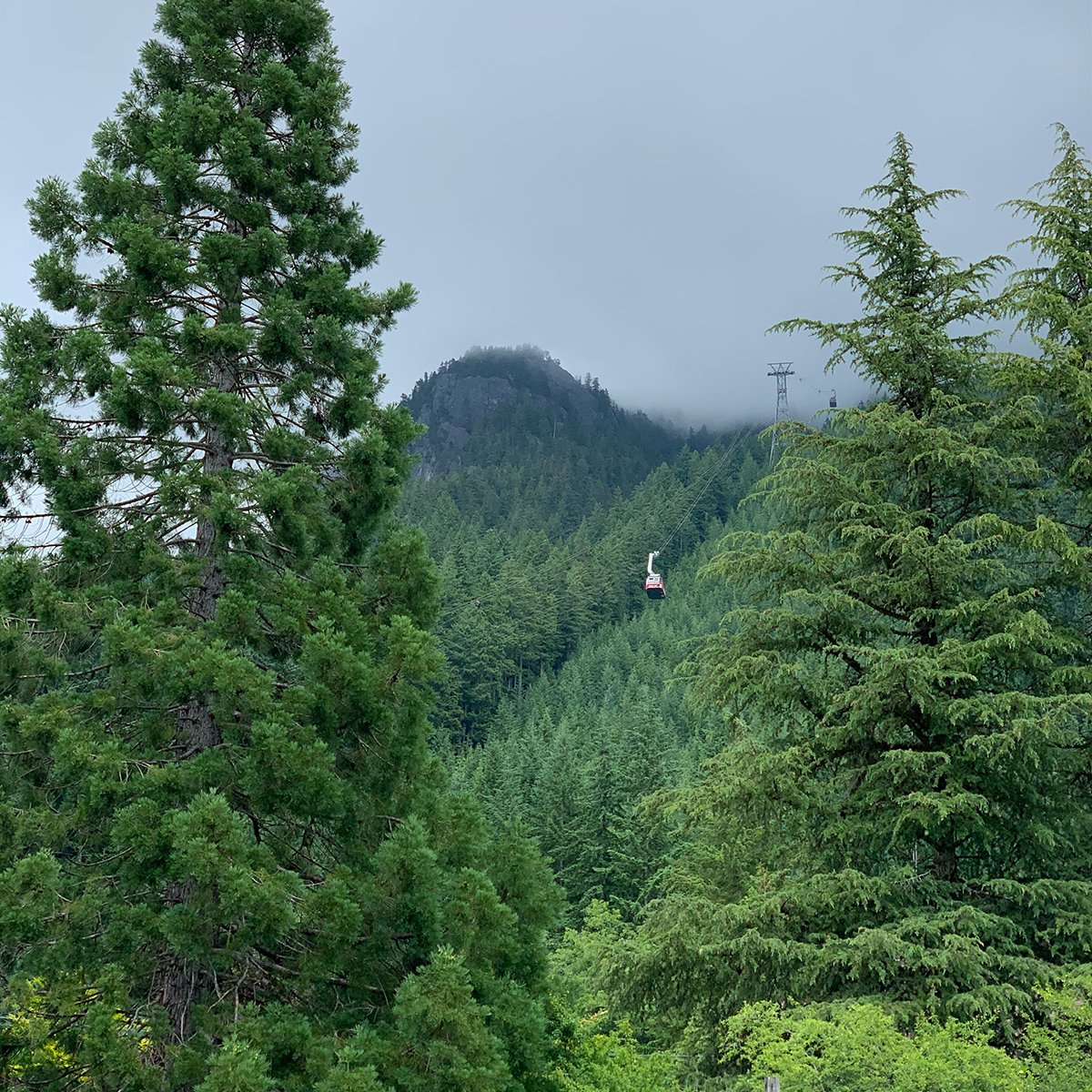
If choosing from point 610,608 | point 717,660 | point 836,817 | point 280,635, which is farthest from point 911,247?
point 610,608

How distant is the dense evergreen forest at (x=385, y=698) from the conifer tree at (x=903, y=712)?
2.1 inches

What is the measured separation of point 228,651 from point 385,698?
1.23 metres

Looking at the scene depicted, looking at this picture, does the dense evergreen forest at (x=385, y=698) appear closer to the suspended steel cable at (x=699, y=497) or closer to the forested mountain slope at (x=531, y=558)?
the forested mountain slope at (x=531, y=558)

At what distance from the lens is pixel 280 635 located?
7.62m

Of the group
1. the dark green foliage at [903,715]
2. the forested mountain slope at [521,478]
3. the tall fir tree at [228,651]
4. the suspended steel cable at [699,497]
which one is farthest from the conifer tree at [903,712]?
the suspended steel cable at [699,497]

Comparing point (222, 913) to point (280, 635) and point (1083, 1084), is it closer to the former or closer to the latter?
point (280, 635)

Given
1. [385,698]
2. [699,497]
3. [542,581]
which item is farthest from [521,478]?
[385,698]

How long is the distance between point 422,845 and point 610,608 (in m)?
86.1

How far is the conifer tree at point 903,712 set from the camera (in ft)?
29.2

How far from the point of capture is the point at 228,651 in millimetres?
6906

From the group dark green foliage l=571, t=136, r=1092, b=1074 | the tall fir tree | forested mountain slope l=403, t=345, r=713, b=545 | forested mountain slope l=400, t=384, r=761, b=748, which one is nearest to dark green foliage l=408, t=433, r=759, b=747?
forested mountain slope l=400, t=384, r=761, b=748

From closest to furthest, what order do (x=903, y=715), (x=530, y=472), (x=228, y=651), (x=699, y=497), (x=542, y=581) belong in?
(x=228, y=651) → (x=903, y=715) → (x=542, y=581) → (x=699, y=497) → (x=530, y=472)

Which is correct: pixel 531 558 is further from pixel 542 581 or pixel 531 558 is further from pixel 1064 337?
pixel 1064 337

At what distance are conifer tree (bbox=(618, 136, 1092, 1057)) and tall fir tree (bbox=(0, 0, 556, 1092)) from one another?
8.99 feet
